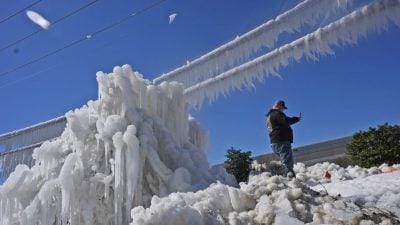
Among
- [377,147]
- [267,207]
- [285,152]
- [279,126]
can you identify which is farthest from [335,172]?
[267,207]

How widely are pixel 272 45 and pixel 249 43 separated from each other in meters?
0.37

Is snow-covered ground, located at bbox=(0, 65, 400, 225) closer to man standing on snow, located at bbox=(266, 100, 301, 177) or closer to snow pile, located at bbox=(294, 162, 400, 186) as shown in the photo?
snow pile, located at bbox=(294, 162, 400, 186)

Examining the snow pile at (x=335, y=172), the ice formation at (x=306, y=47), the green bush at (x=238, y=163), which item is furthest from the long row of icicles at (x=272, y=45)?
the green bush at (x=238, y=163)

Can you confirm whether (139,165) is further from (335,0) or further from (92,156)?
(335,0)

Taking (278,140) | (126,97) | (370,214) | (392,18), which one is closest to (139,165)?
(126,97)

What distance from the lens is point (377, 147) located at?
1211cm

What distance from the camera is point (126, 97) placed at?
782cm

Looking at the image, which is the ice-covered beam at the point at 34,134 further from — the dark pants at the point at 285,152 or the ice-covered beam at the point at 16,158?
the dark pants at the point at 285,152

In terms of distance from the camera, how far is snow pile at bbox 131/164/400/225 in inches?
202

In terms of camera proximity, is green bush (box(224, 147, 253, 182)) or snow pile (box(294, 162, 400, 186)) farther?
green bush (box(224, 147, 253, 182))

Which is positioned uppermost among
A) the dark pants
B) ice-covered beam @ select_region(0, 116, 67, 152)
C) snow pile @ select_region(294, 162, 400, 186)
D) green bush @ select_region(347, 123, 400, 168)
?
ice-covered beam @ select_region(0, 116, 67, 152)

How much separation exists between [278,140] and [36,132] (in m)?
5.48

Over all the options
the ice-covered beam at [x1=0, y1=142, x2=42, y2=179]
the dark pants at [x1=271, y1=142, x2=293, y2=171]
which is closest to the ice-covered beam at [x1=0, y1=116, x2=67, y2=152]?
the ice-covered beam at [x1=0, y1=142, x2=42, y2=179]

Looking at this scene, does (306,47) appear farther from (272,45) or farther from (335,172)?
(335,172)
